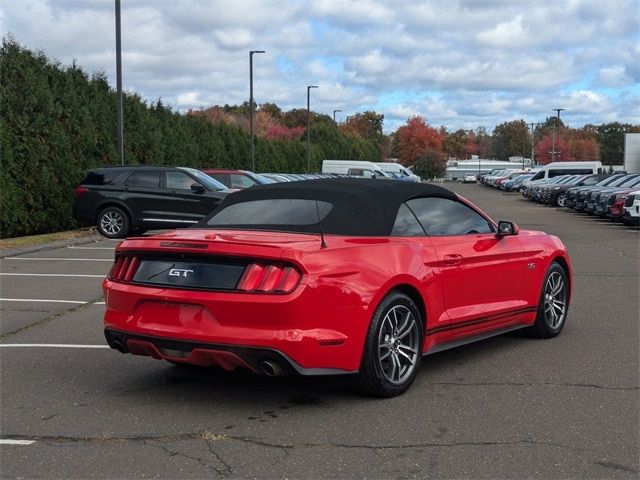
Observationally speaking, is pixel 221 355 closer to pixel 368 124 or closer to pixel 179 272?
pixel 179 272

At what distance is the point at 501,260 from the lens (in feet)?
21.4

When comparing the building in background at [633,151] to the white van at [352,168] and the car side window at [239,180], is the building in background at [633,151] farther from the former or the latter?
the car side window at [239,180]

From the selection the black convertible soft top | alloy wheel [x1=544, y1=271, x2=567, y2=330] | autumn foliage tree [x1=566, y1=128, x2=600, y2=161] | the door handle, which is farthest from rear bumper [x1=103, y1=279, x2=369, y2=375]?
autumn foliage tree [x1=566, y1=128, x2=600, y2=161]

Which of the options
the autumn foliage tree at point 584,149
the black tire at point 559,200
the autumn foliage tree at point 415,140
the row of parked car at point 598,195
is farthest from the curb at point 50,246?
the autumn foliage tree at point 584,149

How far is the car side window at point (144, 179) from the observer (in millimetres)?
18625

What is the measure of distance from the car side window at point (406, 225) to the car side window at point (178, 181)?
13222 mm

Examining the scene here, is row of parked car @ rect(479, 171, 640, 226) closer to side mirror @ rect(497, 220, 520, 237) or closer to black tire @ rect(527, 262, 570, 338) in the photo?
black tire @ rect(527, 262, 570, 338)

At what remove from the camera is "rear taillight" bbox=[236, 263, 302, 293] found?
479 centimetres

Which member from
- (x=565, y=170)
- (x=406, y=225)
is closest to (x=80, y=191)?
(x=406, y=225)

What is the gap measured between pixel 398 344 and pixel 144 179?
1425 cm

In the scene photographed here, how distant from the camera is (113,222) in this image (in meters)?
18.5

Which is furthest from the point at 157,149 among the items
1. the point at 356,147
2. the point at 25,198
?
the point at 356,147

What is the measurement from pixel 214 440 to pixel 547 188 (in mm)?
36288

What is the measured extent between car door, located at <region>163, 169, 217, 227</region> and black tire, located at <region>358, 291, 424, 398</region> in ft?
43.5
